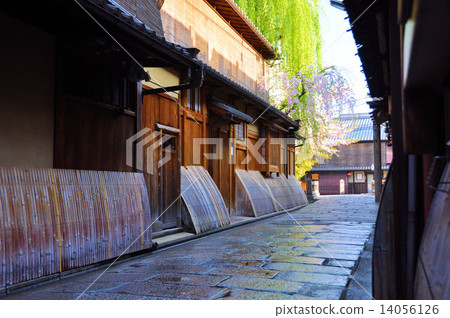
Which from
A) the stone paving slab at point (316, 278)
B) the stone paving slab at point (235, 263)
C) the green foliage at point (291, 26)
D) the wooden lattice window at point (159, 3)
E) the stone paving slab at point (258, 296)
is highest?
the green foliage at point (291, 26)

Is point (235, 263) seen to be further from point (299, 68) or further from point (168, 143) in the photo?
point (299, 68)

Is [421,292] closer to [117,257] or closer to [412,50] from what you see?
[412,50]

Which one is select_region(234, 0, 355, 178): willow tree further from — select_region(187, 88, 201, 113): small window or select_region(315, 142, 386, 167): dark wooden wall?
select_region(315, 142, 386, 167): dark wooden wall

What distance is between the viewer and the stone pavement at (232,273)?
444cm

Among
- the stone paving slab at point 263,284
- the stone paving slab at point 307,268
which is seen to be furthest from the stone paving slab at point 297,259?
the stone paving slab at point 263,284

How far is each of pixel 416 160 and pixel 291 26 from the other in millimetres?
19574

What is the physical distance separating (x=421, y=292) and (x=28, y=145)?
5.48 metres

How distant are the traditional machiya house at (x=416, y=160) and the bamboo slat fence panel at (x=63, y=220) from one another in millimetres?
4181

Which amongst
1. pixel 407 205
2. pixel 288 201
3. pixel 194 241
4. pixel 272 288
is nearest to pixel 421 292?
pixel 407 205

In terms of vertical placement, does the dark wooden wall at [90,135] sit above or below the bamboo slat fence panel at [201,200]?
above

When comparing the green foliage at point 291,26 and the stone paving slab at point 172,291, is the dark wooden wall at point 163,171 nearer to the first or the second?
the stone paving slab at point 172,291

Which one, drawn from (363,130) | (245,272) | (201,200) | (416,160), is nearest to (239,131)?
(201,200)

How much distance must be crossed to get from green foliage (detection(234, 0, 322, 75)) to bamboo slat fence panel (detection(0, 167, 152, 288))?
53.9 ft

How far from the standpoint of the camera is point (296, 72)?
21.7 meters
